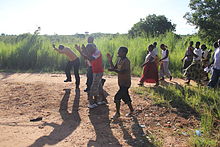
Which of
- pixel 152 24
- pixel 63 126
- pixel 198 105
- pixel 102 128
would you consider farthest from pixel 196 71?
pixel 152 24

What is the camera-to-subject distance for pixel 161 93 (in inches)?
247

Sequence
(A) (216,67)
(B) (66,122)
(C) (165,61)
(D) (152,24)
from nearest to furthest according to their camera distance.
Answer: (B) (66,122) < (A) (216,67) < (C) (165,61) < (D) (152,24)

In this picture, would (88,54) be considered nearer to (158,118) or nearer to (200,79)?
(158,118)

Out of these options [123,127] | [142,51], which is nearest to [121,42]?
[142,51]

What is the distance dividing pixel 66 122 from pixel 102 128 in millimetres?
810

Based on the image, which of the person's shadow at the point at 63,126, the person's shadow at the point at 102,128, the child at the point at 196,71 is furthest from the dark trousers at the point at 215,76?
the person's shadow at the point at 63,126

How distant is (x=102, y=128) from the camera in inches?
165

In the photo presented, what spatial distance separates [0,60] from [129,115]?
957 cm

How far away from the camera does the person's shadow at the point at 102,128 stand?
3635 millimetres

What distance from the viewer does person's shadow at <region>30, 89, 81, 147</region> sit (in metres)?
3.65

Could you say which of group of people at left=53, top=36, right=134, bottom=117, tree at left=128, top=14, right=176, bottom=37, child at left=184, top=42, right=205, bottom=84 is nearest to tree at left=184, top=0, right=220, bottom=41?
tree at left=128, top=14, right=176, bottom=37

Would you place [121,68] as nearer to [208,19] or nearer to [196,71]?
[196,71]

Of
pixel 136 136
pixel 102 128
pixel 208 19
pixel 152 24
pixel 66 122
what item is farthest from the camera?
pixel 152 24

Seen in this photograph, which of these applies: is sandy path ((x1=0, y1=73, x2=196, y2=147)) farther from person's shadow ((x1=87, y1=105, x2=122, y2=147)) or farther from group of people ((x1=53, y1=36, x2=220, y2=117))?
group of people ((x1=53, y1=36, x2=220, y2=117))
